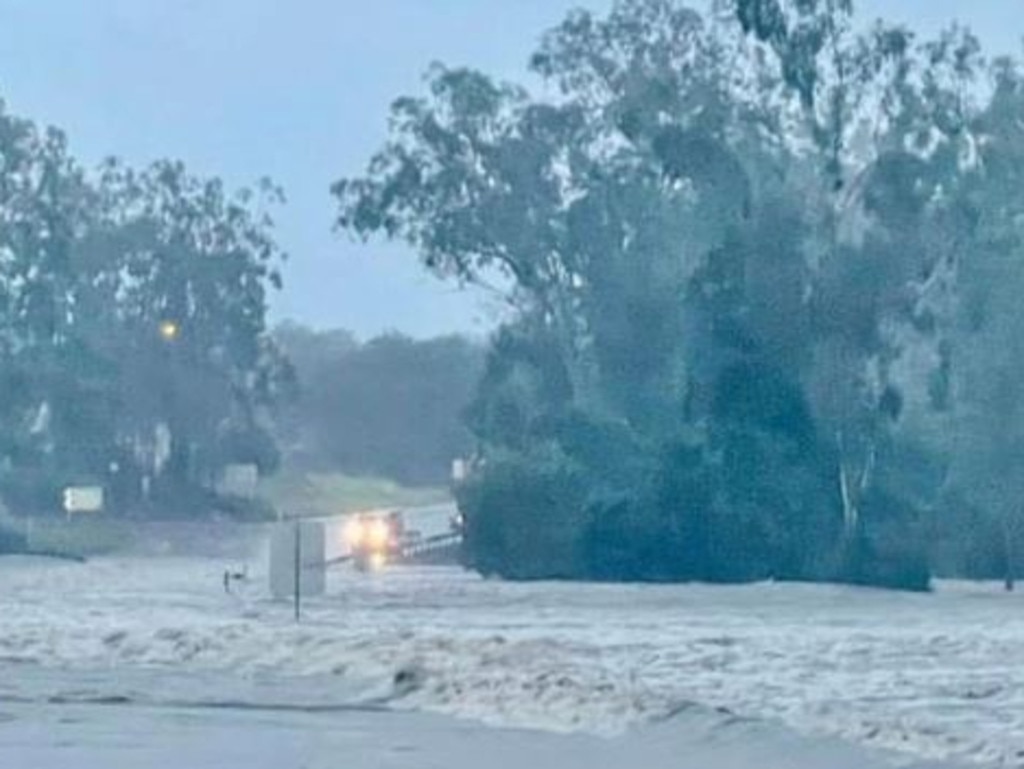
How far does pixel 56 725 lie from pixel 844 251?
38.9 m

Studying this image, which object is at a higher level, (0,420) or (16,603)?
(0,420)

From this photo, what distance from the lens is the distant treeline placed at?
10631cm

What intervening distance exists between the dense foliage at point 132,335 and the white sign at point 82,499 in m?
1.20

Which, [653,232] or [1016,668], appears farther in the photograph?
[653,232]

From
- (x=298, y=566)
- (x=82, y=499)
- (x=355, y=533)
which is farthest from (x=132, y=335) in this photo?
(x=298, y=566)

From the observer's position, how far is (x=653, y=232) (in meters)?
68.0

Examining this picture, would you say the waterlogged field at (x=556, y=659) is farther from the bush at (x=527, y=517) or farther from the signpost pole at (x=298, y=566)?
the bush at (x=527, y=517)

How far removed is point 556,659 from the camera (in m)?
31.6

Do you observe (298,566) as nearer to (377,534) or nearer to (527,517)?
(527,517)

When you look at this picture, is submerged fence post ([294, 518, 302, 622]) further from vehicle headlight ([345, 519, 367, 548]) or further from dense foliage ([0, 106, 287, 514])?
dense foliage ([0, 106, 287, 514])

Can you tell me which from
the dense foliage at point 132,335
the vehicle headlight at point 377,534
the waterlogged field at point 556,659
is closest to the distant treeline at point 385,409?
the dense foliage at point 132,335

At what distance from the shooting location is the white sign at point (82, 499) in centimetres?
8262

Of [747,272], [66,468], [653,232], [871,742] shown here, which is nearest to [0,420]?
[66,468]

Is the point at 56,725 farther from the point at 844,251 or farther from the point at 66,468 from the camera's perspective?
the point at 66,468
